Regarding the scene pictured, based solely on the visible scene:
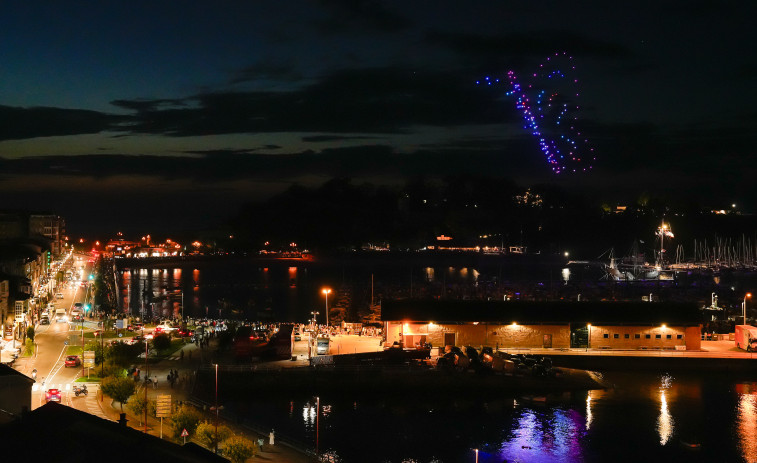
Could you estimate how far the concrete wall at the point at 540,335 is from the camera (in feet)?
43.2

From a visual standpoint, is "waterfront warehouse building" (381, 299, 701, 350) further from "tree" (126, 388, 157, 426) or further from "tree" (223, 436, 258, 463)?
"tree" (223, 436, 258, 463)

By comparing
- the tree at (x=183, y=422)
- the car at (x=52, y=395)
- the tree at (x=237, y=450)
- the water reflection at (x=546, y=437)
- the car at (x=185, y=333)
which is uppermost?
the car at (x=185, y=333)

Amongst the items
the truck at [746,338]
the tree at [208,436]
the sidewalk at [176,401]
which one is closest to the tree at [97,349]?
the sidewalk at [176,401]

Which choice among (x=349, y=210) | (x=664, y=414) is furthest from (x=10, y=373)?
(x=349, y=210)

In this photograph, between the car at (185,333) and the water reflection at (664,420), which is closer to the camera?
the water reflection at (664,420)

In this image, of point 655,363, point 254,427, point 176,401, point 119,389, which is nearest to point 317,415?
point 254,427

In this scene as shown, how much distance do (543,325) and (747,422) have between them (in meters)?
3.85

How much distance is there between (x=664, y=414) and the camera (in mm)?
10148

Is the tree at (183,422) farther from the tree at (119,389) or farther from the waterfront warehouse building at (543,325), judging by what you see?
the waterfront warehouse building at (543,325)

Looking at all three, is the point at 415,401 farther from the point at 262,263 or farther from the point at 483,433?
the point at 262,263

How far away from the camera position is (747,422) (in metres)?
9.86

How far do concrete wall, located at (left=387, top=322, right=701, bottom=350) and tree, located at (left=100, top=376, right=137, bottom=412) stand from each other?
5192 millimetres

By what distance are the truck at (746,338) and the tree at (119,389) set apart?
9755 millimetres

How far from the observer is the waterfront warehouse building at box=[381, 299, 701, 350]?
43.1 ft
